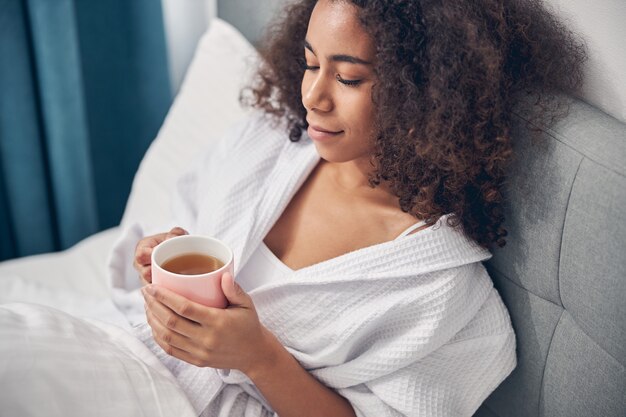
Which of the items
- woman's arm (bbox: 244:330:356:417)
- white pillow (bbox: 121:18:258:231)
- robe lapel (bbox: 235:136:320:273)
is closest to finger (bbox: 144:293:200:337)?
woman's arm (bbox: 244:330:356:417)

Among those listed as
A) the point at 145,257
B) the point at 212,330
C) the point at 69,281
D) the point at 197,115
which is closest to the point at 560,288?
the point at 212,330

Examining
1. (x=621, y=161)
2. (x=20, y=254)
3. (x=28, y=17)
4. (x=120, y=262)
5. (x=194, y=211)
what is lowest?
(x=20, y=254)

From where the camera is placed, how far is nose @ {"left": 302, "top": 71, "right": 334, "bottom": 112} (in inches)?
36.7

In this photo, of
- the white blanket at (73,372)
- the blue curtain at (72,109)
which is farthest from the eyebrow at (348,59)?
the blue curtain at (72,109)

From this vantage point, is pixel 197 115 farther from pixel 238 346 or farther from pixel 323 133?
pixel 238 346

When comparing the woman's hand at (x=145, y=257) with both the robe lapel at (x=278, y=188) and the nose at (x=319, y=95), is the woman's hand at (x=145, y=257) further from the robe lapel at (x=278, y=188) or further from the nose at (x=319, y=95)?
the nose at (x=319, y=95)

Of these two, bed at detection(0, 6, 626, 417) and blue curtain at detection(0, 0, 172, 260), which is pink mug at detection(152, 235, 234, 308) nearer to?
bed at detection(0, 6, 626, 417)

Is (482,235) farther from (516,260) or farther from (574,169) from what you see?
(574,169)

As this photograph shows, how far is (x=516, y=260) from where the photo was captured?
37.5 inches

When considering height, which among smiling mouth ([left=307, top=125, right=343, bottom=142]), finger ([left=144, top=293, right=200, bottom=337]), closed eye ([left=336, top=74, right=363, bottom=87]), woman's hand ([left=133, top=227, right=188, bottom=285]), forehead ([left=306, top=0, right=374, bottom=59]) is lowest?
woman's hand ([left=133, top=227, right=188, bottom=285])

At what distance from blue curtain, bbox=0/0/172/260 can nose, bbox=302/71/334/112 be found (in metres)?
0.94

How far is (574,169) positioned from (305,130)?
53 centimetres

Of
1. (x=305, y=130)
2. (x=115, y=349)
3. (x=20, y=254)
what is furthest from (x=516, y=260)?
(x=20, y=254)

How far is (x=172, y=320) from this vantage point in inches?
33.5
